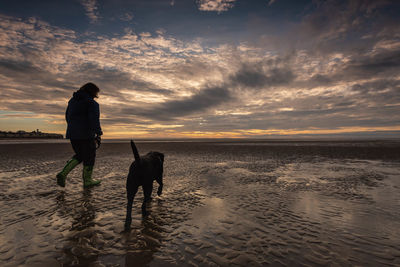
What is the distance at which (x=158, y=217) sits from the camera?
3.64 meters

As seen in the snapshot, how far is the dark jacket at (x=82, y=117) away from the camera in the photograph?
488 centimetres

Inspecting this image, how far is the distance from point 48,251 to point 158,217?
167 centimetres

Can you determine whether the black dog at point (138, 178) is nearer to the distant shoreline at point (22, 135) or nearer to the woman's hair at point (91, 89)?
the woman's hair at point (91, 89)

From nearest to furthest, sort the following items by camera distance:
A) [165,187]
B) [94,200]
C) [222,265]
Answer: [222,265] → [94,200] → [165,187]

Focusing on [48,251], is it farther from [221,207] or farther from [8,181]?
[8,181]

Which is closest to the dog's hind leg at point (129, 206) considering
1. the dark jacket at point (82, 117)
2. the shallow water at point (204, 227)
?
the shallow water at point (204, 227)

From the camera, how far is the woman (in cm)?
489

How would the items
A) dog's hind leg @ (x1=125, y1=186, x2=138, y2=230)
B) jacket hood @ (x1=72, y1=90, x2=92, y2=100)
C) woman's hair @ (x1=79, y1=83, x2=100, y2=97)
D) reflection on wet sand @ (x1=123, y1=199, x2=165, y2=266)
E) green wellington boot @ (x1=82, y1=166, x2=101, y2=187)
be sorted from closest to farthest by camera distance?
reflection on wet sand @ (x1=123, y1=199, x2=165, y2=266), dog's hind leg @ (x1=125, y1=186, x2=138, y2=230), jacket hood @ (x1=72, y1=90, x2=92, y2=100), woman's hair @ (x1=79, y1=83, x2=100, y2=97), green wellington boot @ (x1=82, y1=166, x2=101, y2=187)

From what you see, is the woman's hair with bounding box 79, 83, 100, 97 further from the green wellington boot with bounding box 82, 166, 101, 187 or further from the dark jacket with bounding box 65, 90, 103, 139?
the green wellington boot with bounding box 82, 166, 101, 187

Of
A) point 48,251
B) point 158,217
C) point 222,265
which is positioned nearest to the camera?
point 222,265

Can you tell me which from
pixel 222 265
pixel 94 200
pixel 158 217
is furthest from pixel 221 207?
pixel 94 200

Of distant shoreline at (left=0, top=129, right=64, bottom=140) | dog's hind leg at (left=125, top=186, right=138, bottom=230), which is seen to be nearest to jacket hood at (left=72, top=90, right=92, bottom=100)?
dog's hind leg at (left=125, top=186, right=138, bottom=230)

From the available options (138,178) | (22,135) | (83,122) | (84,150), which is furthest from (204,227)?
(22,135)

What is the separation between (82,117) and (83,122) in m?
0.14
